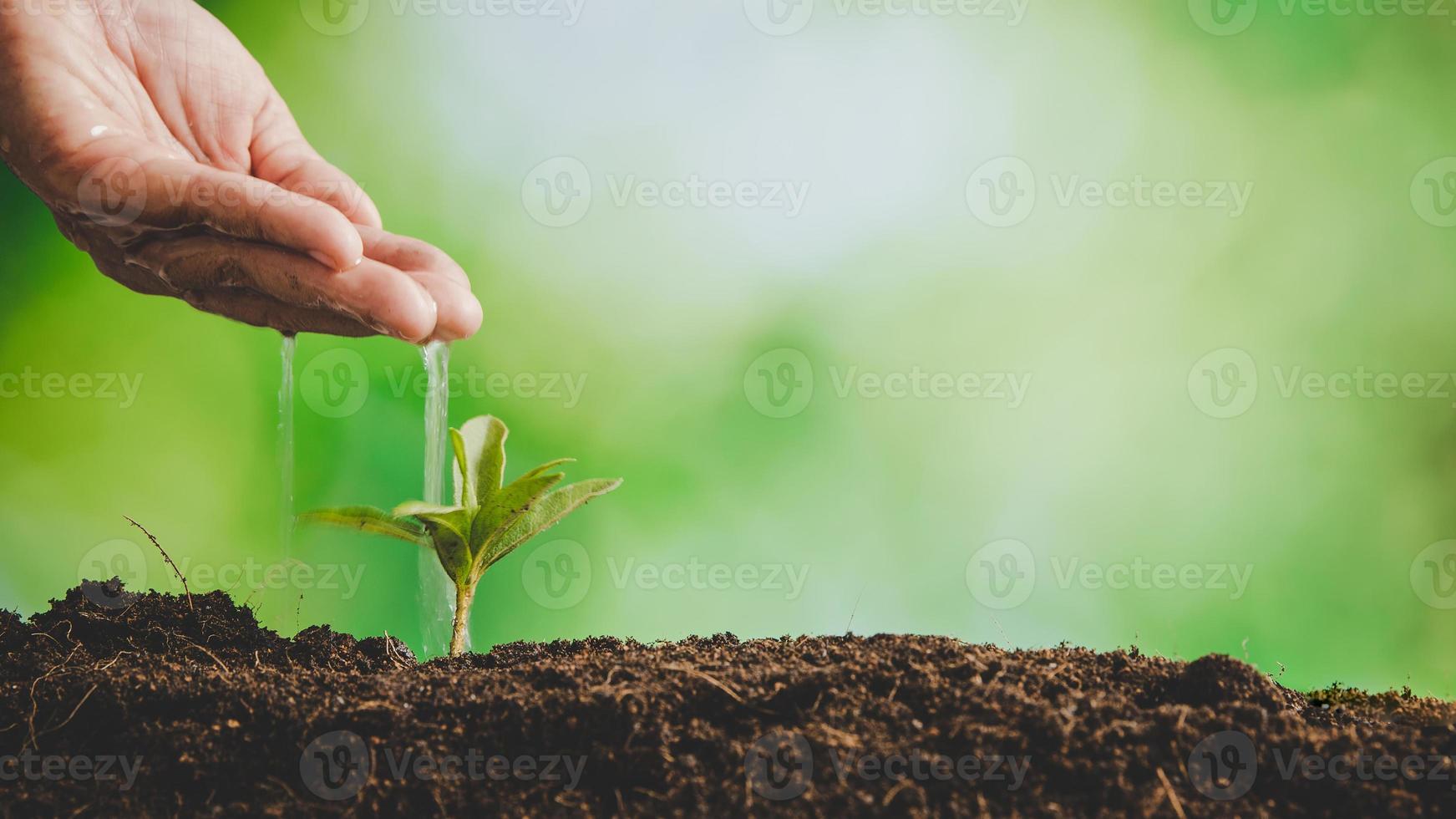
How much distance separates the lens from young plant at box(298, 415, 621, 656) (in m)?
1.94

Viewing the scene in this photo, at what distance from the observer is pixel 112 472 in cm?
346

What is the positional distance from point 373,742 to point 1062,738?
3.20 ft

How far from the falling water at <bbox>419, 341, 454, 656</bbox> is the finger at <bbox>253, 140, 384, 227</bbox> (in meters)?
0.52

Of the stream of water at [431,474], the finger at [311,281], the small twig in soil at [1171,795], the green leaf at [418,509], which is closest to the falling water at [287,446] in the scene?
the stream of water at [431,474]

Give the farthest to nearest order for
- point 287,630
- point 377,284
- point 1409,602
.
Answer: point 1409,602 → point 287,630 → point 377,284

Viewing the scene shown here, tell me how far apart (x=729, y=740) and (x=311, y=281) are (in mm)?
1335

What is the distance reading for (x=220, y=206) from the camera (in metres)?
1.89

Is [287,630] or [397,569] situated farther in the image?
[397,569]

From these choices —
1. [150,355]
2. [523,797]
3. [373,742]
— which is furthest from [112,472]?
[523,797]

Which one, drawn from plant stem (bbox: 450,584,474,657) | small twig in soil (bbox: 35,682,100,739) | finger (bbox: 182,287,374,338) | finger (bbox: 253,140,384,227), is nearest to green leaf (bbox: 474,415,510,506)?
plant stem (bbox: 450,584,474,657)

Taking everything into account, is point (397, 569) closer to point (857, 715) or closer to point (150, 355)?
point (150, 355)

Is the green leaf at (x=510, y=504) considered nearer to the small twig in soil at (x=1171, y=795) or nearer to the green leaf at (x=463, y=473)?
the green leaf at (x=463, y=473)

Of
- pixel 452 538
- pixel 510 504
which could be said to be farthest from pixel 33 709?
pixel 510 504

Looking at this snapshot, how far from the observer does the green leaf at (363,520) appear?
191cm
